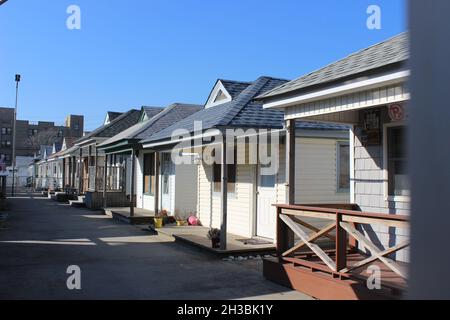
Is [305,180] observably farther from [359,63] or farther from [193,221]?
[193,221]

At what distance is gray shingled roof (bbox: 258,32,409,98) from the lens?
242 inches

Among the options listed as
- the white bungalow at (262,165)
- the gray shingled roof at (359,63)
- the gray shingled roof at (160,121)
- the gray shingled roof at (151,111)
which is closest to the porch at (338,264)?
the gray shingled roof at (359,63)

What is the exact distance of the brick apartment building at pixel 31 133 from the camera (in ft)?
307

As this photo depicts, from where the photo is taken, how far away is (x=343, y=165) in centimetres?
1173

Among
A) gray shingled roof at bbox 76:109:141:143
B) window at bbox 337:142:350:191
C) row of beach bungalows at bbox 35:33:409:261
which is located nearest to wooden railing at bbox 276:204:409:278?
row of beach bungalows at bbox 35:33:409:261

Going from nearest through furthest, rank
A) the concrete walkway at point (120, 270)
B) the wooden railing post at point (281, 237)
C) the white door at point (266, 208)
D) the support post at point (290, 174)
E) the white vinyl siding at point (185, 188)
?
the concrete walkway at point (120, 270) < the wooden railing post at point (281, 237) < the support post at point (290, 174) < the white door at point (266, 208) < the white vinyl siding at point (185, 188)

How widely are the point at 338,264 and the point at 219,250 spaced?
13.2 feet

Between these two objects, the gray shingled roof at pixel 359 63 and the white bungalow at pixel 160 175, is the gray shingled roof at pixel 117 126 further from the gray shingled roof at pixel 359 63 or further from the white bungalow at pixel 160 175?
the gray shingled roof at pixel 359 63

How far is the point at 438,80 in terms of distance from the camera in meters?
1.60

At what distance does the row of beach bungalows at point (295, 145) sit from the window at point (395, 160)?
17 mm

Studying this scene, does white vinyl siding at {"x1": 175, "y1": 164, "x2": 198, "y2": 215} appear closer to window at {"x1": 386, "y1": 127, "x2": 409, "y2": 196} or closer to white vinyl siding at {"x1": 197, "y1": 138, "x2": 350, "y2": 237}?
white vinyl siding at {"x1": 197, "y1": 138, "x2": 350, "y2": 237}

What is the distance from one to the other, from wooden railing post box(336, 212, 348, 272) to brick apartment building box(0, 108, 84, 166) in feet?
292

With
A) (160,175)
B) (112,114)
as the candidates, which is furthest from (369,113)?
(112,114)
